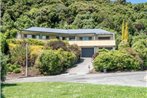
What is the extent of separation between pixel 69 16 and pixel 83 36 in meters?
15.8

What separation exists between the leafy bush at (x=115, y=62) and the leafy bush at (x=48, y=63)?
17.2ft

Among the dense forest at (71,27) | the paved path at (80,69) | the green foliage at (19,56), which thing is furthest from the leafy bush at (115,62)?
the green foliage at (19,56)

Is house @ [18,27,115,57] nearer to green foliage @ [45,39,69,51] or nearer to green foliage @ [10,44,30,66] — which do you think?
green foliage @ [45,39,69,51]

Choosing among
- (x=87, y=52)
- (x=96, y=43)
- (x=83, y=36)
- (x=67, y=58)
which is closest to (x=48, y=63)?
(x=67, y=58)

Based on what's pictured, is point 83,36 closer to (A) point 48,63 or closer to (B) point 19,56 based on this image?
(B) point 19,56

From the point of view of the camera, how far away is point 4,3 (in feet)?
267

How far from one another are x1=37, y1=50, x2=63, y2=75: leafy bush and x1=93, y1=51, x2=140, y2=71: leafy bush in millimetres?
5241

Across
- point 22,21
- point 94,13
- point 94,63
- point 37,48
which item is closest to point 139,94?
point 94,63

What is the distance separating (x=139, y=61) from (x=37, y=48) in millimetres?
12691

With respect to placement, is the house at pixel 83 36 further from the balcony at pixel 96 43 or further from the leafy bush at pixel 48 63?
the leafy bush at pixel 48 63

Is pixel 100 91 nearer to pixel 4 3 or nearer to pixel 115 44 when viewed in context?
pixel 115 44

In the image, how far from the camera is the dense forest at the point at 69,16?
76.9 m

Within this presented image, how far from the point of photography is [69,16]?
81438 mm

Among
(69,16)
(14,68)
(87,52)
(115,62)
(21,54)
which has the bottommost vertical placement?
(87,52)
